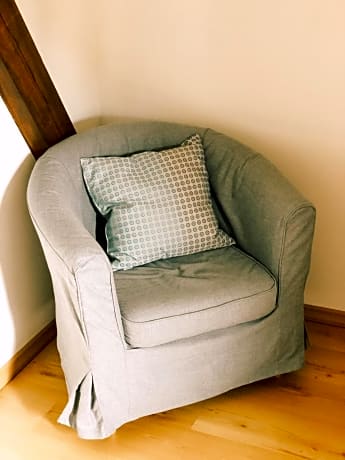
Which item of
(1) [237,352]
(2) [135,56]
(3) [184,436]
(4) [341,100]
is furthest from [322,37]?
(3) [184,436]

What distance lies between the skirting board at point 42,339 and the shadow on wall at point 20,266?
3cm

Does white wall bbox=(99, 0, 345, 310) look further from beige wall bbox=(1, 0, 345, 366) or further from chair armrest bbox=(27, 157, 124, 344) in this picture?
chair armrest bbox=(27, 157, 124, 344)

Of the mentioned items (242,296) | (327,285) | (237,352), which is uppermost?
(242,296)

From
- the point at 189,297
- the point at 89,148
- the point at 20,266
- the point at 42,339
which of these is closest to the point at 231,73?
the point at 89,148

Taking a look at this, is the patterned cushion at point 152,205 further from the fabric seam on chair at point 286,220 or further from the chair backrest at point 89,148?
the fabric seam on chair at point 286,220

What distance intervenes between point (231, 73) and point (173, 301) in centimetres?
96

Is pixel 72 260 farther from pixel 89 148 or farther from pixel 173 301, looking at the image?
pixel 89 148

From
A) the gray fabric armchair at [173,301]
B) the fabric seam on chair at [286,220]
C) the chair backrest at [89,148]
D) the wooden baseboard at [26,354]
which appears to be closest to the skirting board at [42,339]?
the wooden baseboard at [26,354]

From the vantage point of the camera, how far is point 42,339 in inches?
97.1

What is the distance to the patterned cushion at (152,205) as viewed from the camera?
2.17 metres

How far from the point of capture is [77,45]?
98.6 inches

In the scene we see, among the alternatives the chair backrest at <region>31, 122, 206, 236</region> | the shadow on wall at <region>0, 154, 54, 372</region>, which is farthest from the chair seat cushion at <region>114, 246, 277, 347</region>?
the shadow on wall at <region>0, 154, 54, 372</region>

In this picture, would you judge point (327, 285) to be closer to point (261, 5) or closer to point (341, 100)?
point (341, 100)

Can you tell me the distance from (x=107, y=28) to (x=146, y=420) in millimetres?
1489
